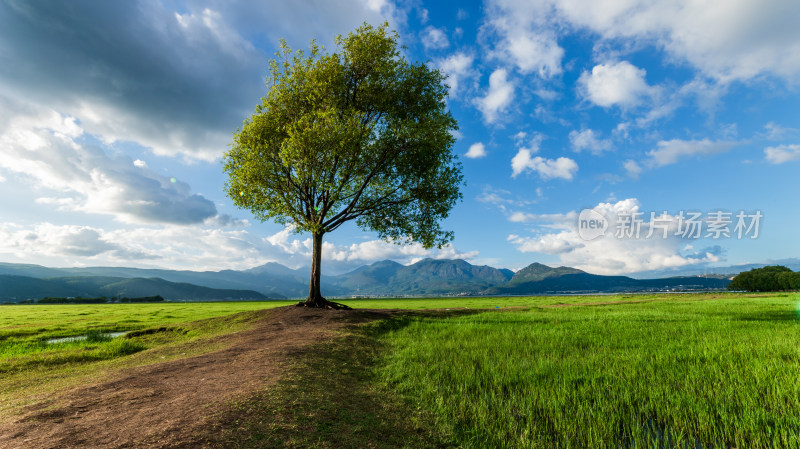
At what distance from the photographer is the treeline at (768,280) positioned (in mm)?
133250

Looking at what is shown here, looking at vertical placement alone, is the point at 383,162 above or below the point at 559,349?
above

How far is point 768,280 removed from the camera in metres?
142

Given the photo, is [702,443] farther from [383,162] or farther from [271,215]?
[271,215]

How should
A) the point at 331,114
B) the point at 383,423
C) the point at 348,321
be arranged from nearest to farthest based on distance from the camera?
the point at 383,423 < the point at 348,321 < the point at 331,114

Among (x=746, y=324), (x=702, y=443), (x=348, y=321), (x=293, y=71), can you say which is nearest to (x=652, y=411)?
(x=702, y=443)

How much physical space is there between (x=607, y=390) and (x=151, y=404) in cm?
1014

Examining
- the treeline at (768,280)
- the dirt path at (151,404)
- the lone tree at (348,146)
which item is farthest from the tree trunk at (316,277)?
the treeline at (768,280)

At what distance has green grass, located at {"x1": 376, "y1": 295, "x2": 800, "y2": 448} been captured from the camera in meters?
5.55

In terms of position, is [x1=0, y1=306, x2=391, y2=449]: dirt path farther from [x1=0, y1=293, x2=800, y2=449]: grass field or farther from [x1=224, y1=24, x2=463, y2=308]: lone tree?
[x1=224, y1=24, x2=463, y2=308]: lone tree

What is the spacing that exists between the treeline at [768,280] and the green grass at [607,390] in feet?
641

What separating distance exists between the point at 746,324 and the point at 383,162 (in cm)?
2535

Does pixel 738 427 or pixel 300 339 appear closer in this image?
pixel 738 427

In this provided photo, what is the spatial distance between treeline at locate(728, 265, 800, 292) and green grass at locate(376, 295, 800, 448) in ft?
641

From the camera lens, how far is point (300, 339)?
13.4 meters
